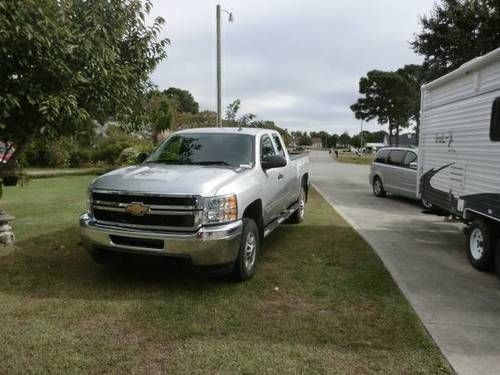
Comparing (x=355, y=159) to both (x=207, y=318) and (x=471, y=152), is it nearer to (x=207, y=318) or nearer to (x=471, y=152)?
(x=471, y=152)

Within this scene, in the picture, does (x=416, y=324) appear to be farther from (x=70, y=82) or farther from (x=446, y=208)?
(x=70, y=82)

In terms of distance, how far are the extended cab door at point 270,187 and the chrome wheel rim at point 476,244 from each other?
284cm

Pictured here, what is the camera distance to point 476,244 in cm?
653

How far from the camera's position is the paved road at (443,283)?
3932 millimetres

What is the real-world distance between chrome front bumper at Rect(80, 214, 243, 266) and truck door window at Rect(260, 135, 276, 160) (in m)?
1.72

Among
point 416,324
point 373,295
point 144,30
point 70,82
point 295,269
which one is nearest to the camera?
point 416,324

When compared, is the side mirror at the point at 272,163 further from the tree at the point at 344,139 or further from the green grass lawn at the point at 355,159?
the tree at the point at 344,139

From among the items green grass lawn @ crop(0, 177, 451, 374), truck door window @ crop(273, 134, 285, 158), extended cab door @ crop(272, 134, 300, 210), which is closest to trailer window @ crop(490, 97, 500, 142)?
green grass lawn @ crop(0, 177, 451, 374)

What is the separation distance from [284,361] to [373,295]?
1.87 m

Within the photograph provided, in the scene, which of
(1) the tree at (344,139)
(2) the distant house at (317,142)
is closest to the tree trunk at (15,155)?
(1) the tree at (344,139)

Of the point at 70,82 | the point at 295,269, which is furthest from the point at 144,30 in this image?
the point at 295,269

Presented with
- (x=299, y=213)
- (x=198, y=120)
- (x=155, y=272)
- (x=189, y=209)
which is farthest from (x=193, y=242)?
(x=198, y=120)

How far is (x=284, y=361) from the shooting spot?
3.61 m

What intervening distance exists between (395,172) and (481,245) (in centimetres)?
764
